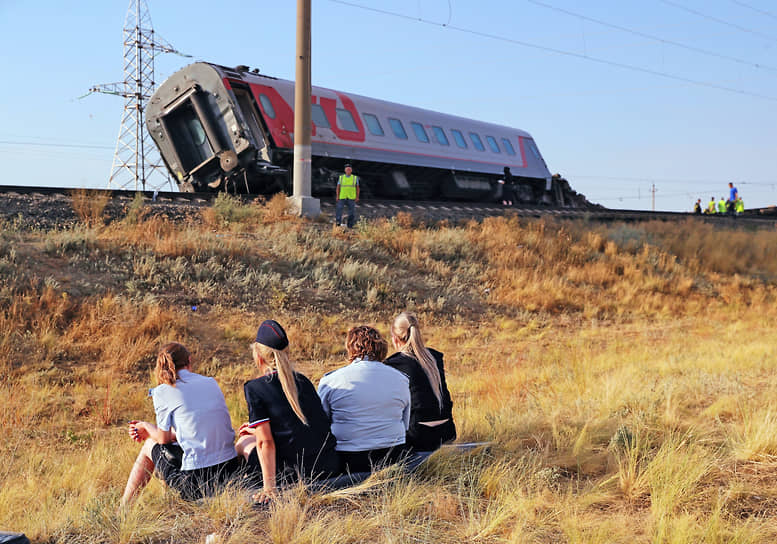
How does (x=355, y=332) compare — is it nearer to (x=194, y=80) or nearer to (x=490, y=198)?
(x=194, y=80)

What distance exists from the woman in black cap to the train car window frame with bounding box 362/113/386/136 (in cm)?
1535

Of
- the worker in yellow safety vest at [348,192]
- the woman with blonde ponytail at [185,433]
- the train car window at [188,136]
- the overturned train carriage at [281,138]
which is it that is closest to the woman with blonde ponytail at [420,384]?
the woman with blonde ponytail at [185,433]

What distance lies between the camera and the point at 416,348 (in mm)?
4836

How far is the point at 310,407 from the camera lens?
417 cm

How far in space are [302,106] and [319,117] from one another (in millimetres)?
2738

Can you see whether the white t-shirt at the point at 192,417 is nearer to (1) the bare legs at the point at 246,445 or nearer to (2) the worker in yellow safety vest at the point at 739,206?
(1) the bare legs at the point at 246,445

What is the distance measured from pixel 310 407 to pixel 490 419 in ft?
8.14

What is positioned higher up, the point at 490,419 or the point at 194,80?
the point at 194,80

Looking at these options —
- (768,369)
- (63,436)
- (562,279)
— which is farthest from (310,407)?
(562,279)

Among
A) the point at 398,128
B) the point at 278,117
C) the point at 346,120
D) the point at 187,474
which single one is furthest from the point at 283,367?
the point at 398,128

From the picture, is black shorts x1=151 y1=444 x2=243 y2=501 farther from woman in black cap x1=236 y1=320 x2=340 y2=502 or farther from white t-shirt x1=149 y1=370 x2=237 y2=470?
woman in black cap x1=236 y1=320 x2=340 y2=502

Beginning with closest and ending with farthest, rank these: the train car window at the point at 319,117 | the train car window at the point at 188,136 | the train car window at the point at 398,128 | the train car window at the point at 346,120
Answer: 1. the train car window at the point at 188,136
2. the train car window at the point at 319,117
3. the train car window at the point at 346,120
4. the train car window at the point at 398,128

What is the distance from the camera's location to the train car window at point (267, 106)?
1622 cm

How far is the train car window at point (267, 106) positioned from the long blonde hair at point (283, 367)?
13007 mm
